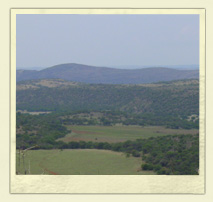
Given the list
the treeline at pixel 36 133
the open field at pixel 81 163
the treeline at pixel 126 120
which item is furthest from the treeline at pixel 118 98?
the open field at pixel 81 163

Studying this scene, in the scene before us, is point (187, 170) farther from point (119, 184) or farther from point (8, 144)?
point (8, 144)

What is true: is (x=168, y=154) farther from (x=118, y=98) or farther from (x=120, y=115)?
(x=118, y=98)

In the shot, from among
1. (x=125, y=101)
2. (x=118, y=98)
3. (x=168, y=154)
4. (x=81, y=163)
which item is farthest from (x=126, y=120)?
(x=81, y=163)

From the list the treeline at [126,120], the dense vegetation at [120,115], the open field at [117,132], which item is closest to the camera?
the dense vegetation at [120,115]

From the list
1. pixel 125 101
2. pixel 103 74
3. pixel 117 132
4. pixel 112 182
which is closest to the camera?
pixel 112 182

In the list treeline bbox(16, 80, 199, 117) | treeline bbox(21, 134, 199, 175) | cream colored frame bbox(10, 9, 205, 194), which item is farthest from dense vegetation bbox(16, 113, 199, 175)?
treeline bbox(16, 80, 199, 117)

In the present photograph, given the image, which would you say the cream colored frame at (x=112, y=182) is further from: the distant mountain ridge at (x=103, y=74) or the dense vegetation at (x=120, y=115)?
the distant mountain ridge at (x=103, y=74)
